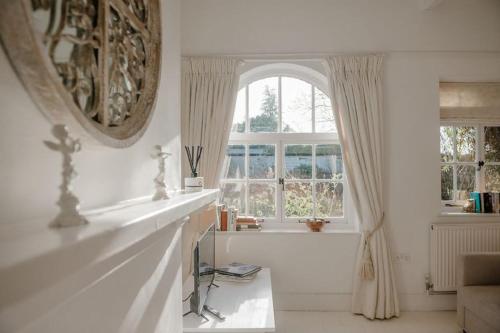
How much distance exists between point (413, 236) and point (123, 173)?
9.96 ft

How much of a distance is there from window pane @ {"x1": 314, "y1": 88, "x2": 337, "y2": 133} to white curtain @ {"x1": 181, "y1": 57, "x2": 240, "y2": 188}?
0.91 metres

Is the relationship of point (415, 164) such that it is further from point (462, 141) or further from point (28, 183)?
point (28, 183)

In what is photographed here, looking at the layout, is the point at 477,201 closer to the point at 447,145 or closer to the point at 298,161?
the point at 447,145

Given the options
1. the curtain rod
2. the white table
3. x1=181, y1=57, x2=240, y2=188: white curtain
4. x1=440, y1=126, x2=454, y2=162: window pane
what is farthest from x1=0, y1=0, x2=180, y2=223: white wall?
x1=440, y1=126, x2=454, y2=162: window pane

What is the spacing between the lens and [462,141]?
11.4 ft

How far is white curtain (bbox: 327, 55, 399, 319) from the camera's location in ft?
10.3

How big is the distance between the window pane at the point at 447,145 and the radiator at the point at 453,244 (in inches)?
28.7

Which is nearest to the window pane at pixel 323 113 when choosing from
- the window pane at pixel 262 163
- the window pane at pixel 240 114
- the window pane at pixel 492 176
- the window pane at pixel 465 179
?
the window pane at pixel 262 163

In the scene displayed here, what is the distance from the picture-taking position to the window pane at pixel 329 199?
138 inches

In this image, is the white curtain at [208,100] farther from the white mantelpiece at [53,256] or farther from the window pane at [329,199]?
the white mantelpiece at [53,256]

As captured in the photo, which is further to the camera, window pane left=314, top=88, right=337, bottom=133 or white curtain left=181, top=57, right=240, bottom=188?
window pane left=314, top=88, right=337, bottom=133

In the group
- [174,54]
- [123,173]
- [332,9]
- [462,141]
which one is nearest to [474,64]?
[462,141]

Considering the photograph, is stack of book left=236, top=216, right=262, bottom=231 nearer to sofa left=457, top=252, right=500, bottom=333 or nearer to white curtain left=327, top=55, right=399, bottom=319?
white curtain left=327, top=55, right=399, bottom=319

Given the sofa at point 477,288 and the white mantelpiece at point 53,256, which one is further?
the sofa at point 477,288
